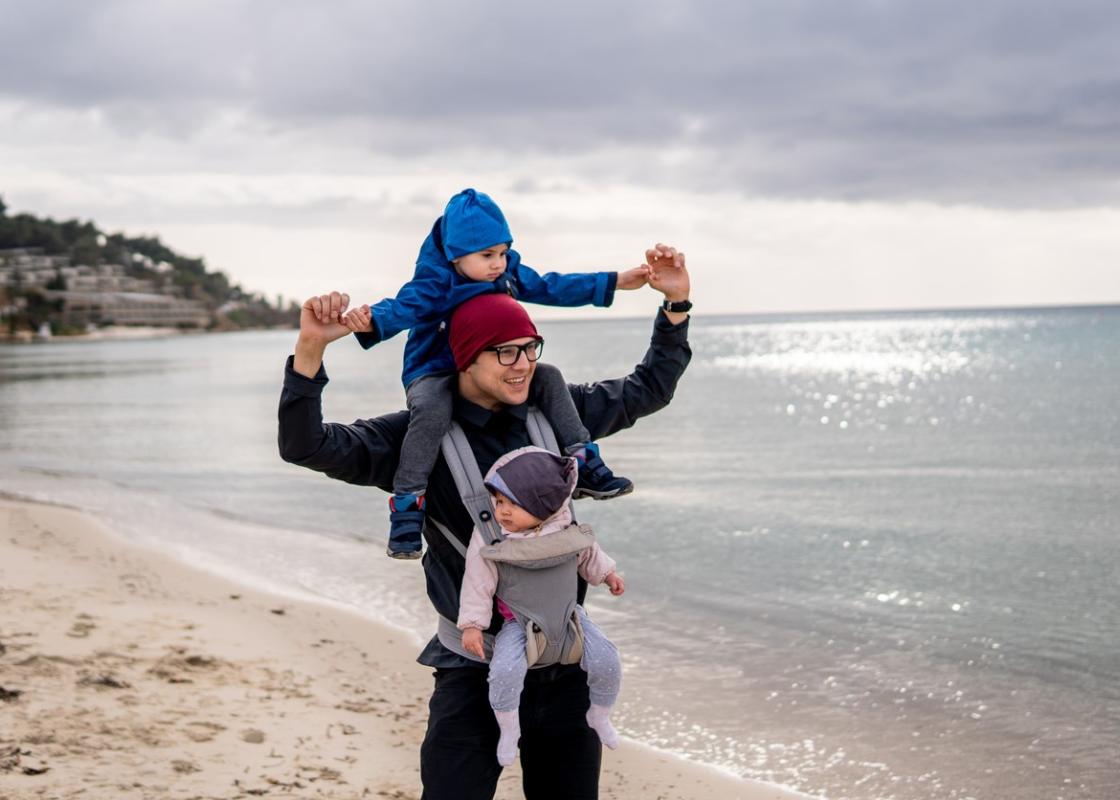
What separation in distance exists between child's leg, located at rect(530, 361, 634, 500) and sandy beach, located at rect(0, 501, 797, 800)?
2447mm

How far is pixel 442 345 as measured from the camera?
3.41m

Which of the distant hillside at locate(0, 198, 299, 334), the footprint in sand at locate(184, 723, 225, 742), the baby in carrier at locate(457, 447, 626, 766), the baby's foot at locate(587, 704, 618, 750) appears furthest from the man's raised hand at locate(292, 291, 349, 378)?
the distant hillside at locate(0, 198, 299, 334)

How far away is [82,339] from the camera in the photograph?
446 ft

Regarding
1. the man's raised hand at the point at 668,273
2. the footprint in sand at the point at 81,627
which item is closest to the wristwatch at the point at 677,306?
the man's raised hand at the point at 668,273

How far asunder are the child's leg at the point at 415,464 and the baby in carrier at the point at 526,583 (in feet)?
0.57

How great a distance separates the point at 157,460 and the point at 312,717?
52.7ft

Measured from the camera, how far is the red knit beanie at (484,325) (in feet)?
10.2

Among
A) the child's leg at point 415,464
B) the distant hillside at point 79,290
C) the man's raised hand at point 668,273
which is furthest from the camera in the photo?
the distant hillside at point 79,290

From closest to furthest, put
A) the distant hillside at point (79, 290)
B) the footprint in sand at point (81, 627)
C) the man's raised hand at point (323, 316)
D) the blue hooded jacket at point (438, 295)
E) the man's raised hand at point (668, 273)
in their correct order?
the man's raised hand at point (323, 316) → the blue hooded jacket at point (438, 295) → the man's raised hand at point (668, 273) → the footprint in sand at point (81, 627) → the distant hillside at point (79, 290)

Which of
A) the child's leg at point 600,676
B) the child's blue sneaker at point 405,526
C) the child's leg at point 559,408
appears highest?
the child's leg at point 559,408

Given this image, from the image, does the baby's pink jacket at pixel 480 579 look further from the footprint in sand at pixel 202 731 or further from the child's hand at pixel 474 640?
the footprint in sand at pixel 202 731

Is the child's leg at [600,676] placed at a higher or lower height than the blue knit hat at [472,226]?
lower

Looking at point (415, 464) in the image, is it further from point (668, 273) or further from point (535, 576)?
point (668, 273)

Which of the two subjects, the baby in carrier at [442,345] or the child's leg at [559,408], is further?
the child's leg at [559,408]
